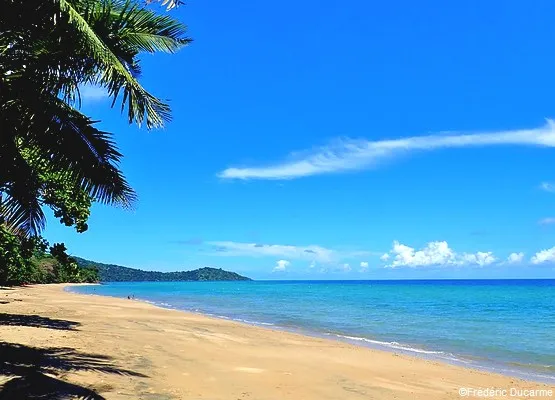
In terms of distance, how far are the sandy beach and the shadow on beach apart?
16 mm

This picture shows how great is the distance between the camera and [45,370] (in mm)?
7184

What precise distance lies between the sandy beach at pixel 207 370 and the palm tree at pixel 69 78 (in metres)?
2.81

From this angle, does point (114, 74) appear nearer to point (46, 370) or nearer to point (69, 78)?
point (69, 78)

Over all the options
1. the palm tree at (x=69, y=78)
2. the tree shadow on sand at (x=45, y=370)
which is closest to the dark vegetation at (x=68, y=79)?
A: the palm tree at (x=69, y=78)

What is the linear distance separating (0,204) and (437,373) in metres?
10.3

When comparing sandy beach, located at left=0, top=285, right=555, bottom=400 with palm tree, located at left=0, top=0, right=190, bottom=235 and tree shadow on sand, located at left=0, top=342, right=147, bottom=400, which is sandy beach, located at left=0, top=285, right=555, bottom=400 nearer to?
tree shadow on sand, located at left=0, top=342, right=147, bottom=400

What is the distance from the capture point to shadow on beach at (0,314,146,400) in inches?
231

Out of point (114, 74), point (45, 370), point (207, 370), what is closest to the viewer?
point (114, 74)

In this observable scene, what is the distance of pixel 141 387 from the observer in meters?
7.28

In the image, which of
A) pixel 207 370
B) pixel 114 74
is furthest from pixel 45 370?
pixel 114 74

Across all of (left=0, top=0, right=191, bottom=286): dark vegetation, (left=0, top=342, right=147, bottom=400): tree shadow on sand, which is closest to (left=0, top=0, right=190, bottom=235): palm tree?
(left=0, top=0, right=191, bottom=286): dark vegetation

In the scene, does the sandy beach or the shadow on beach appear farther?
the sandy beach

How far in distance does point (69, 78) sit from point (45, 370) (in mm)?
4420

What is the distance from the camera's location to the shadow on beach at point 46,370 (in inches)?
231
